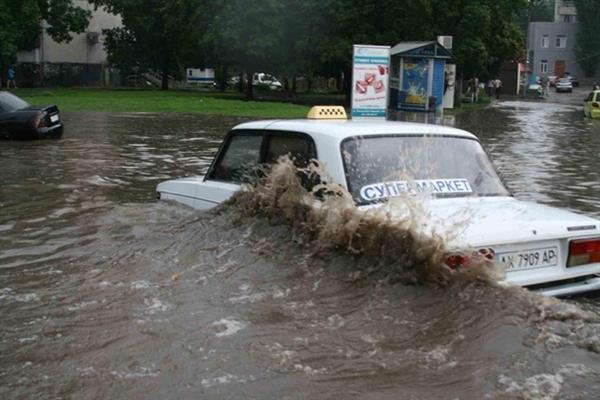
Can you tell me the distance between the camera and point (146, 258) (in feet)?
22.1

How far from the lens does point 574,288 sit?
5.25m

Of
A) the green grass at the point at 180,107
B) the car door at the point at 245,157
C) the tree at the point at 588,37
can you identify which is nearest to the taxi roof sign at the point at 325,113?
the car door at the point at 245,157

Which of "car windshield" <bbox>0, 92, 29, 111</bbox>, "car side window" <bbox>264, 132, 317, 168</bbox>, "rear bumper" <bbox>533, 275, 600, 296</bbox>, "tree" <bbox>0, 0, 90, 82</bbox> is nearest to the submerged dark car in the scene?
"car windshield" <bbox>0, 92, 29, 111</bbox>

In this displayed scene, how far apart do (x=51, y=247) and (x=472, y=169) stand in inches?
162

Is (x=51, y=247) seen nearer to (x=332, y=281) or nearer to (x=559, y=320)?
(x=332, y=281)

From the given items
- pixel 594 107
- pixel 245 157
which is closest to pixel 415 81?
pixel 594 107

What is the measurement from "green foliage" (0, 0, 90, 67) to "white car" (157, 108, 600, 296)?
140 feet

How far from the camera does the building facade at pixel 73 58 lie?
2291 inches

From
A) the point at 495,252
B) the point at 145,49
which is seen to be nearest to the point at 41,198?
the point at 495,252

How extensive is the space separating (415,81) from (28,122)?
15.2 m

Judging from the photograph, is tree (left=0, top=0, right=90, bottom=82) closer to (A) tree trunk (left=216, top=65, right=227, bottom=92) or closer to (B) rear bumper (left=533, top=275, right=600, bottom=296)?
(A) tree trunk (left=216, top=65, right=227, bottom=92)

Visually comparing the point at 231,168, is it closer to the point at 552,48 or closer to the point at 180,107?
the point at 180,107

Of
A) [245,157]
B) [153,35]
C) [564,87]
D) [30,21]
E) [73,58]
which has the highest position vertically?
→ [30,21]

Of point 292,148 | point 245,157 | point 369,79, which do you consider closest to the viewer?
point 292,148
